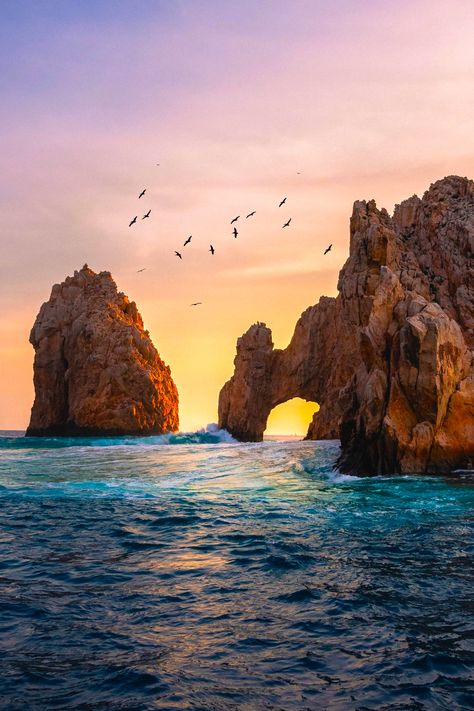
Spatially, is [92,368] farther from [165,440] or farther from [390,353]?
[390,353]

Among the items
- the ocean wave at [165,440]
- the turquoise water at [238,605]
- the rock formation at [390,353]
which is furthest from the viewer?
the ocean wave at [165,440]

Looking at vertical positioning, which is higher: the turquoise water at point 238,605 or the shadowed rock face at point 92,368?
the shadowed rock face at point 92,368

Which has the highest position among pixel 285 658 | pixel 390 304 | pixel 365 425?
Result: pixel 390 304

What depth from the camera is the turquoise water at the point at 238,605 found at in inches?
275

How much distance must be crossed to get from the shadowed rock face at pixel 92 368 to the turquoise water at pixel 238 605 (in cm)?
7951

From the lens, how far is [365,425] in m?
32.6

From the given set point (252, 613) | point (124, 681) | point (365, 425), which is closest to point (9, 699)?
point (124, 681)

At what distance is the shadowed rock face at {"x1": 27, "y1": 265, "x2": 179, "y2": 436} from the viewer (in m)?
101

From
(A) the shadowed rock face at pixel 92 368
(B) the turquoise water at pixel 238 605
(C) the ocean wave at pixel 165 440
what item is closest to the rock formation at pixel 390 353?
(C) the ocean wave at pixel 165 440

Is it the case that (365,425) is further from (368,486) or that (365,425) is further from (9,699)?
(9,699)

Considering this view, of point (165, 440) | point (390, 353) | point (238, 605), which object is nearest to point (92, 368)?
point (165, 440)

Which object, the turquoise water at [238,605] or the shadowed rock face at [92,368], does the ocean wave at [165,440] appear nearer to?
the shadowed rock face at [92,368]

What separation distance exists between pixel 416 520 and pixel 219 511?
257 inches

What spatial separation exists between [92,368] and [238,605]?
94.8 metres
